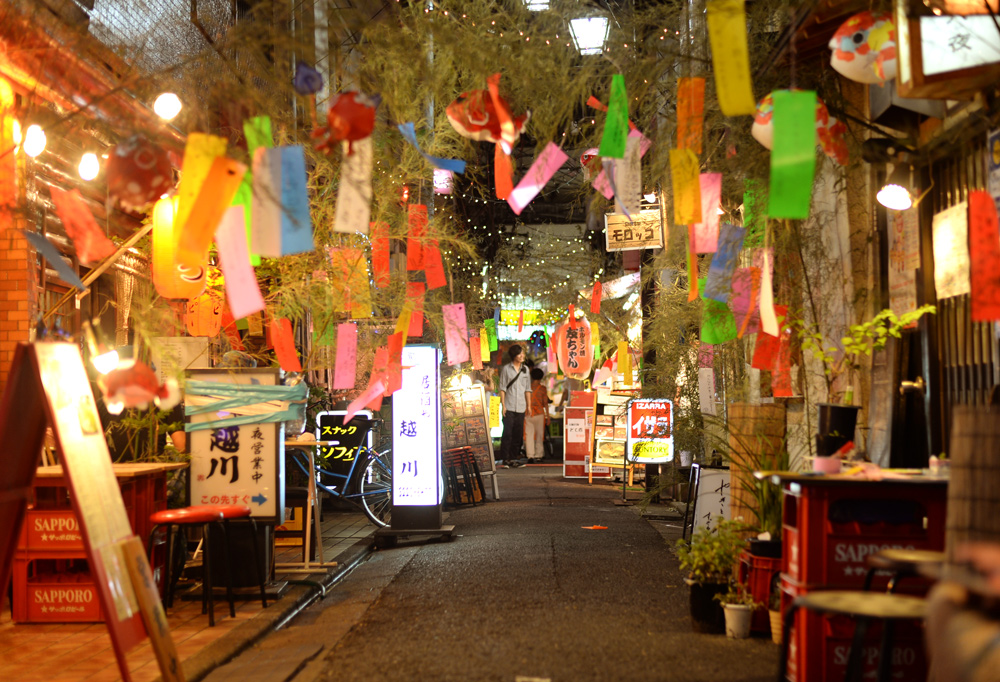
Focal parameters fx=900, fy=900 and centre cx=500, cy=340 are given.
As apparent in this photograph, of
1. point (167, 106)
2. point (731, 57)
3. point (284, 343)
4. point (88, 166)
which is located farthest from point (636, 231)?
point (731, 57)

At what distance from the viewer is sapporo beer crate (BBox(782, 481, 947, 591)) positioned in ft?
15.9

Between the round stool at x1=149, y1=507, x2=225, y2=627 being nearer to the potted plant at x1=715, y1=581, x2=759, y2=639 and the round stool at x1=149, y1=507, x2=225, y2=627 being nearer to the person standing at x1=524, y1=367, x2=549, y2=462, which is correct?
the potted plant at x1=715, y1=581, x2=759, y2=639

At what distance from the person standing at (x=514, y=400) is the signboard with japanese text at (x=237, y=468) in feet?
48.0

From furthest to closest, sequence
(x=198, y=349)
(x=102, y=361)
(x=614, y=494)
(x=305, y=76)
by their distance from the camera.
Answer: (x=614, y=494)
(x=198, y=349)
(x=102, y=361)
(x=305, y=76)

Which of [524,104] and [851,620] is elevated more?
[524,104]

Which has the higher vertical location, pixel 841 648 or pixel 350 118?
pixel 350 118

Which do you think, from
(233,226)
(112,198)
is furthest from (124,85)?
(233,226)

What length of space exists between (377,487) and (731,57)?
31.3 feet

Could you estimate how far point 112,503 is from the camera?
486cm

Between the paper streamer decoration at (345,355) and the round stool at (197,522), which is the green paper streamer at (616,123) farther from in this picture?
the paper streamer decoration at (345,355)

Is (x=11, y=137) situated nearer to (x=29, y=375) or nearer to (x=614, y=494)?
(x=29, y=375)

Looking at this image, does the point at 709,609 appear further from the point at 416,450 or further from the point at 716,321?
the point at 416,450

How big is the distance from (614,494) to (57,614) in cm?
1181

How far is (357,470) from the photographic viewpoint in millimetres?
13086
